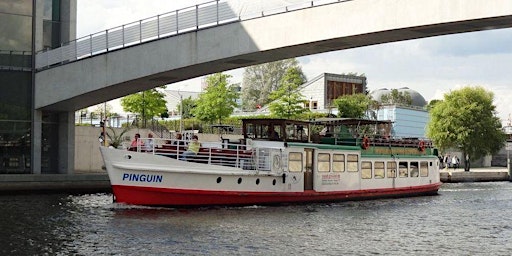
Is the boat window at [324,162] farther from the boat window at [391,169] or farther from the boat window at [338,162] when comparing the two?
the boat window at [391,169]

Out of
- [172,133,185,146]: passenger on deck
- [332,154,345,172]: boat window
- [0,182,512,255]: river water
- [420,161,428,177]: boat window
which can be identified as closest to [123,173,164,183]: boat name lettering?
[0,182,512,255]: river water

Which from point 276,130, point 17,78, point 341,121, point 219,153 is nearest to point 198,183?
point 219,153

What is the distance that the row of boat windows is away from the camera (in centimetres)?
3072

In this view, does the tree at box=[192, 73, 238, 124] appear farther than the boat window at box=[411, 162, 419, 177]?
Yes

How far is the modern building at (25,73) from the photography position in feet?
119

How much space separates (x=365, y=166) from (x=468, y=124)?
32848 millimetres

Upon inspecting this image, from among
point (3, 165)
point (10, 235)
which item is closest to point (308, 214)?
point (10, 235)

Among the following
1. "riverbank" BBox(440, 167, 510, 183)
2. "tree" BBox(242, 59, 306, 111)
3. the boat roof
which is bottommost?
"riverbank" BBox(440, 167, 510, 183)

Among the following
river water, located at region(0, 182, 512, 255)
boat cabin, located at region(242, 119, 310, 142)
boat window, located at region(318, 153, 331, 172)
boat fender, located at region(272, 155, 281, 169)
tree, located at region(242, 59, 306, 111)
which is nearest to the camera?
river water, located at region(0, 182, 512, 255)

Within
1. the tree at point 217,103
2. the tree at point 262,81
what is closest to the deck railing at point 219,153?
the tree at point 217,103

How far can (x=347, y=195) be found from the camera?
33094 mm

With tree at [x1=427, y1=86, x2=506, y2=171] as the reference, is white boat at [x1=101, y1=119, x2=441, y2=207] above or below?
below

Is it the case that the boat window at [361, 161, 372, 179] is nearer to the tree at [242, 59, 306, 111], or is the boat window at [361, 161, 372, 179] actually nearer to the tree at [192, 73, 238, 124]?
the tree at [192, 73, 238, 124]

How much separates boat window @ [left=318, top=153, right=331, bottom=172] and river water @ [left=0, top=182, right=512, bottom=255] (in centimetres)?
162
